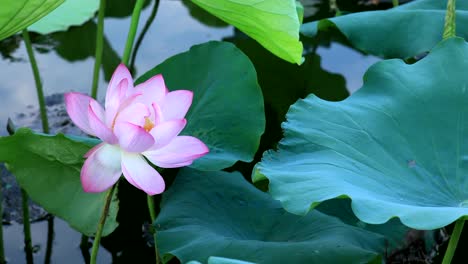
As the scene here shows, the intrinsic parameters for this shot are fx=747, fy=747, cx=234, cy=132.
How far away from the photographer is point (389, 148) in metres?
1.27

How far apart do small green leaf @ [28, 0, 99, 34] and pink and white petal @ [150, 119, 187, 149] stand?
5.51ft

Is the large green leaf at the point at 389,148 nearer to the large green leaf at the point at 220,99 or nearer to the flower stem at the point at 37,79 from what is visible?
the large green leaf at the point at 220,99

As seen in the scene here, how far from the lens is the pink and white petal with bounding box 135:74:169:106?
3.60 feet

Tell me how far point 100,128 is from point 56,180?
0.48 meters

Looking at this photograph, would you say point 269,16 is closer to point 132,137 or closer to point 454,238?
point 132,137

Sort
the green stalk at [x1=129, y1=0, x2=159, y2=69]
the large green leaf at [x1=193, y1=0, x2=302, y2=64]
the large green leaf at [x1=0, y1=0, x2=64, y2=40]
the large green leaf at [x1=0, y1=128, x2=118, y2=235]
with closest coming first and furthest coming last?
the large green leaf at [x1=0, y1=0, x2=64, y2=40]
the large green leaf at [x1=193, y1=0, x2=302, y2=64]
the large green leaf at [x1=0, y1=128, x2=118, y2=235]
the green stalk at [x1=129, y1=0, x2=159, y2=69]

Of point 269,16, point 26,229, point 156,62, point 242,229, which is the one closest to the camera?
point 269,16

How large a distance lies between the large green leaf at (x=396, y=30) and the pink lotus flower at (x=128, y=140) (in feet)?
3.20

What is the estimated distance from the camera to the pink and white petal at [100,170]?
40.1 inches

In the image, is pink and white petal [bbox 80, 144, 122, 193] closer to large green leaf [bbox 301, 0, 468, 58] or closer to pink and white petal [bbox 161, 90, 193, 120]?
pink and white petal [bbox 161, 90, 193, 120]

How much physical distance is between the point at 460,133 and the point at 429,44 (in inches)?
24.7

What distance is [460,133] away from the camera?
4.29 feet

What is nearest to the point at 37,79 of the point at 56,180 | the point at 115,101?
the point at 56,180

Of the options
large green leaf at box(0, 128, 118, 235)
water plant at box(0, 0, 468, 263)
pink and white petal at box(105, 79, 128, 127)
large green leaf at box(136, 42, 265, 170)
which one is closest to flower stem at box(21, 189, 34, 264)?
water plant at box(0, 0, 468, 263)
